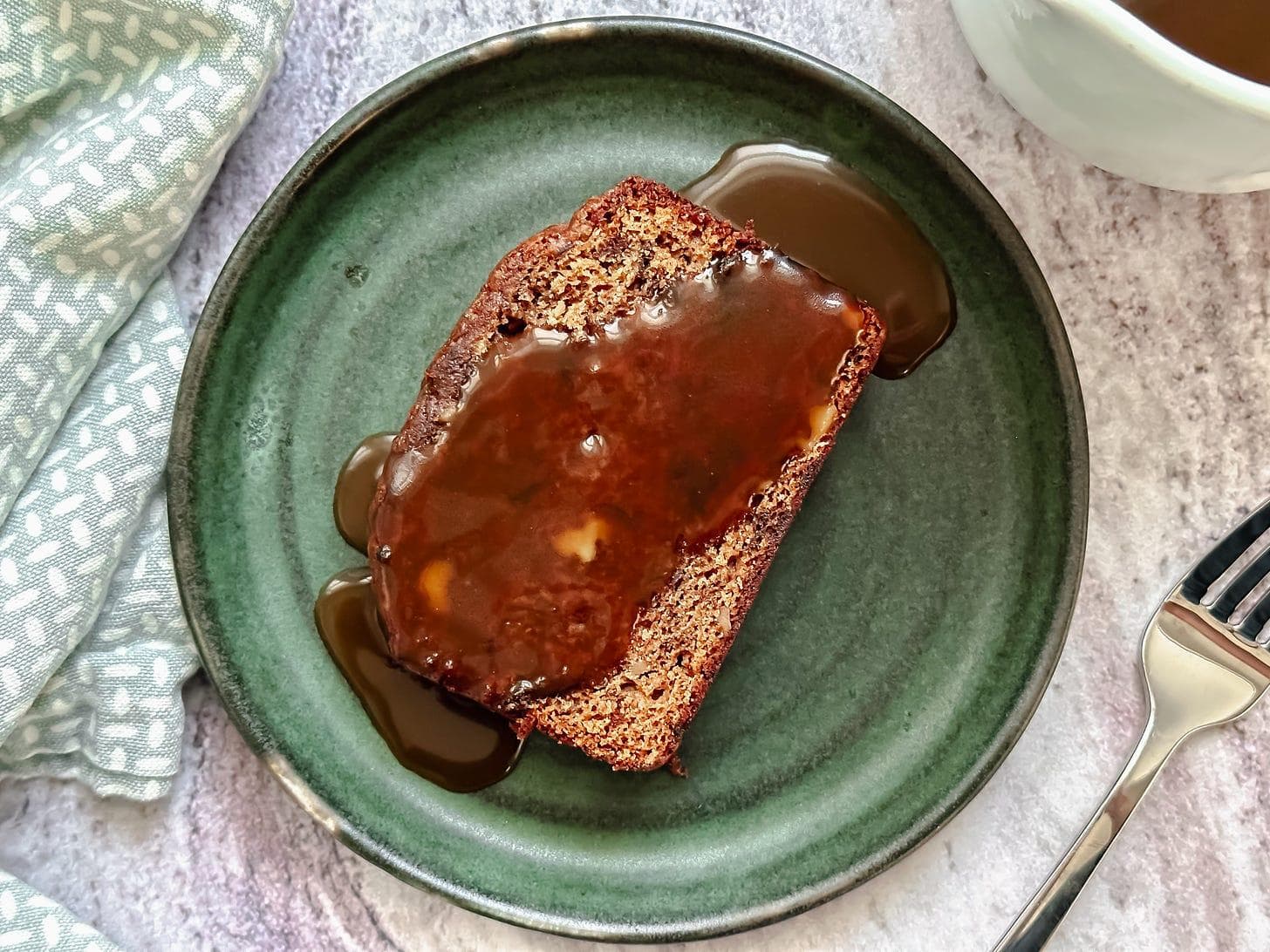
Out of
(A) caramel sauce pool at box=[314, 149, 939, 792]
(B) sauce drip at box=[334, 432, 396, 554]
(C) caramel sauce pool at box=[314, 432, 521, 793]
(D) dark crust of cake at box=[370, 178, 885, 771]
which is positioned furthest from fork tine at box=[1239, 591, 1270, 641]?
(B) sauce drip at box=[334, 432, 396, 554]

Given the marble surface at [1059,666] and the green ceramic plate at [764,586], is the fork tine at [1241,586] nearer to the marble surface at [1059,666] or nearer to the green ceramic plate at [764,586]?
the marble surface at [1059,666]

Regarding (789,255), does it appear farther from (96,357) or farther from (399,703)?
(96,357)

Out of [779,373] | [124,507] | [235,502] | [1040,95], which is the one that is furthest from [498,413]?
Result: [1040,95]

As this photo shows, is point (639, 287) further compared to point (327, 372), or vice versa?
point (327, 372)

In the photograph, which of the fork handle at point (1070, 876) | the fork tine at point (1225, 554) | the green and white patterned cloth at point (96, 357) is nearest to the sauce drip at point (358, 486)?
the green and white patterned cloth at point (96, 357)

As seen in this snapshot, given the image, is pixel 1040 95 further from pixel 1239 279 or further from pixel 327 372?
pixel 327 372

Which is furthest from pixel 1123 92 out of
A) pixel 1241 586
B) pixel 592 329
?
pixel 1241 586
